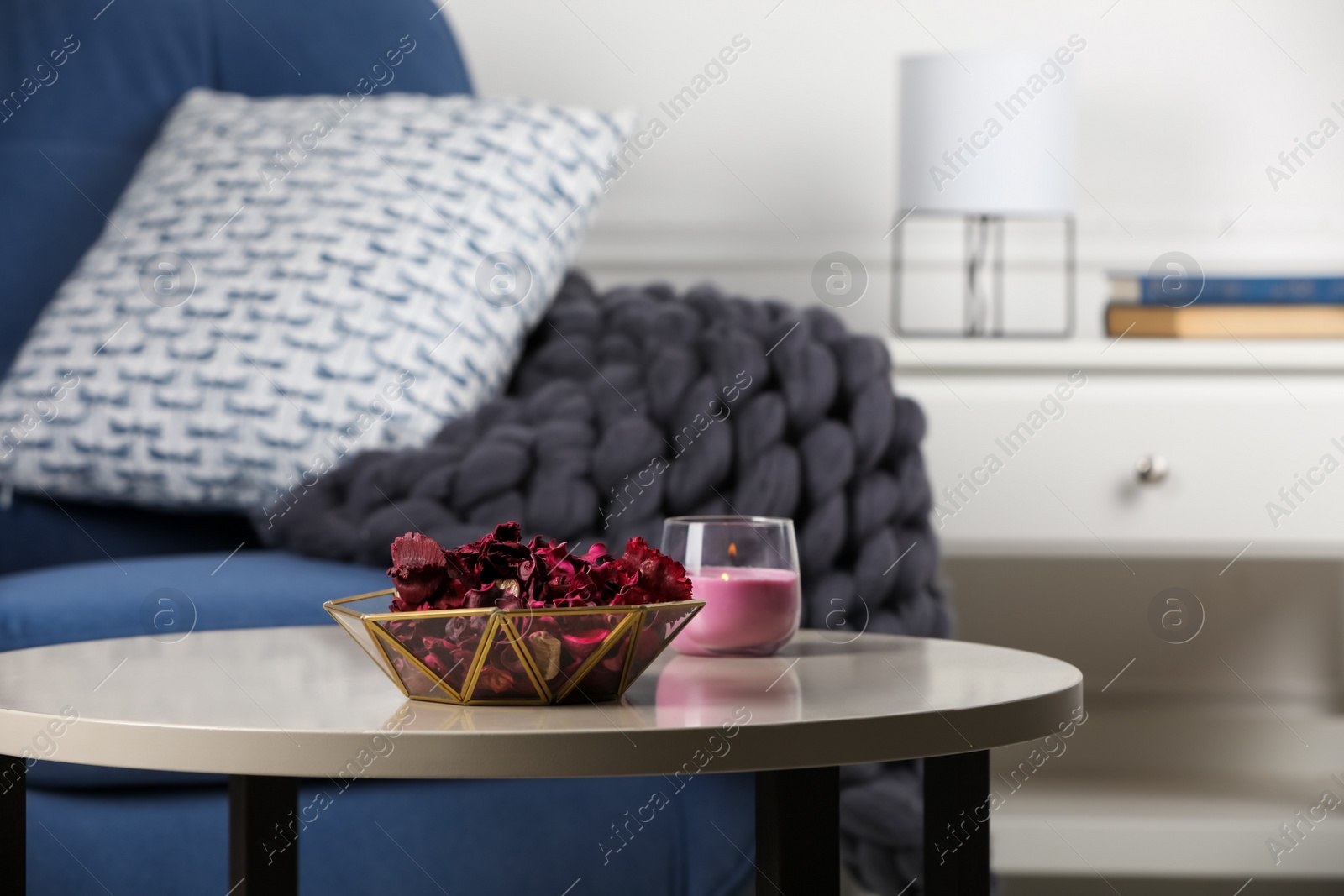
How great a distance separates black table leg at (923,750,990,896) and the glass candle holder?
110 millimetres

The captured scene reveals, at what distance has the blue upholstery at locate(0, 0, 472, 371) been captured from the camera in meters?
1.37

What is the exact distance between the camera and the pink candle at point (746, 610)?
690mm

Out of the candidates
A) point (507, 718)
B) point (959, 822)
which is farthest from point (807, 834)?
point (507, 718)

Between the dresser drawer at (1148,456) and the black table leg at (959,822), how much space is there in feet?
2.12

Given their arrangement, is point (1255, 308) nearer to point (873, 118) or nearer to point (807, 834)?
point (873, 118)

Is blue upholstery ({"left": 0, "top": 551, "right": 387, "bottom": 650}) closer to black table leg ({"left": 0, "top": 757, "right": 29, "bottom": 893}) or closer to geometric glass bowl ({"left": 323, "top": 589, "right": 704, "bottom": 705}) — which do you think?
black table leg ({"left": 0, "top": 757, "right": 29, "bottom": 893})

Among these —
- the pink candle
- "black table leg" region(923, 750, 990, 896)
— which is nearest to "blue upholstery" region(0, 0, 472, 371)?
the pink candle

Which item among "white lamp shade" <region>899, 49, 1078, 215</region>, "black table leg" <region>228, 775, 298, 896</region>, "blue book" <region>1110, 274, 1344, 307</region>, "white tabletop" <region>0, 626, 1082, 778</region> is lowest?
"black table leg" <region>228, 775, 298, 896</region>

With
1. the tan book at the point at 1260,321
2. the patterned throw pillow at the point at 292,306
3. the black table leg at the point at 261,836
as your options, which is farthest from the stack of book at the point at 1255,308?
the black table leg at the point at 261,836

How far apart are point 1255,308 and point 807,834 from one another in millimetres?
965

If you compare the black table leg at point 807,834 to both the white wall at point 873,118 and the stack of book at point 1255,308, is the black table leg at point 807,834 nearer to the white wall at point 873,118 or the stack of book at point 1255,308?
the stack of book at point 1255,308

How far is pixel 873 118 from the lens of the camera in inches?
66.9

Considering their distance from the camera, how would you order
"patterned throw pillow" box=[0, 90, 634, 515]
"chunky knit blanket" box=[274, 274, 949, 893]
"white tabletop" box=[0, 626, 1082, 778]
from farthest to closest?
"patterned throw pillow" box=[0, 90, 634, 515] < "chunky knit blanket" box=[274, 274, 949, 893] < "white tabletop" box=[0, 626, 1082, 778]

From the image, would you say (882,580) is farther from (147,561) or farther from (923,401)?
(147,561)
